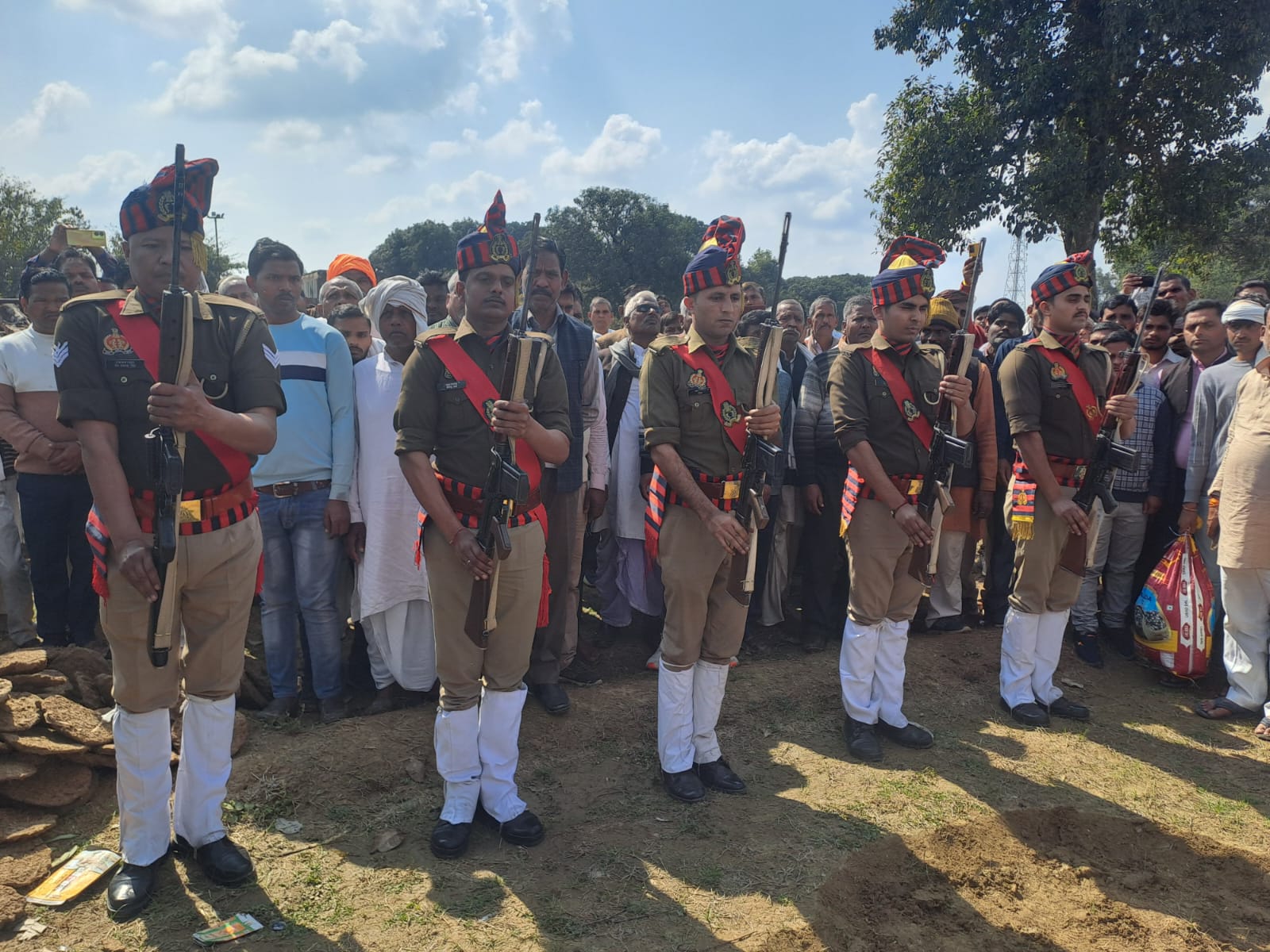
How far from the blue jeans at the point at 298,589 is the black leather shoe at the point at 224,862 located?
1.47 meters

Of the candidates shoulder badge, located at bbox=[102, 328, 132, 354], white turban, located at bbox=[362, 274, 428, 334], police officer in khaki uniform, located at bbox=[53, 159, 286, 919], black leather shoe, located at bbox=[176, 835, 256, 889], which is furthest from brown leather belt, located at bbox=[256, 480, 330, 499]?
black leather shoe, located at bbox=[176, 835, 256, 889]

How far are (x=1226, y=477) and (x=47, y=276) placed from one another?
307 inches

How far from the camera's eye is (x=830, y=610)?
645 centimetres

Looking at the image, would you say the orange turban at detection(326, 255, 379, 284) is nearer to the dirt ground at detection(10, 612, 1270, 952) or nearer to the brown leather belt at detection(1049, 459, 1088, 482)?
the dirt ground at detection(10, 612, 1270, 952)

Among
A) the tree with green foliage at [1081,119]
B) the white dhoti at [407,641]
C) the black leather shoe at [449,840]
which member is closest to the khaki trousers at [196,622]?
the black leather shoe at [449,840]

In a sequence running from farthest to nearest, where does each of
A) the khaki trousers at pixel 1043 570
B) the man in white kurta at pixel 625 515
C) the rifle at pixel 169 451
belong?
the man in white kurta at pixel 625 515 < the khaki trousers at pixel 1043 570 < the rifle at pixel 169 451

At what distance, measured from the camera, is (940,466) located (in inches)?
179

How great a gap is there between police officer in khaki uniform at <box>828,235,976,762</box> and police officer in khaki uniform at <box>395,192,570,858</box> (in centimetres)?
181

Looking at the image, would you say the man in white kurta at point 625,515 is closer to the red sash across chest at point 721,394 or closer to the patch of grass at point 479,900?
the red sash across chest at point 721,394

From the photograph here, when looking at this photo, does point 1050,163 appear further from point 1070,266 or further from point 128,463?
point 128,463

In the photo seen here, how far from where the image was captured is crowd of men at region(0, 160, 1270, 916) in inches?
126

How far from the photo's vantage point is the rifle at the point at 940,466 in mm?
4539

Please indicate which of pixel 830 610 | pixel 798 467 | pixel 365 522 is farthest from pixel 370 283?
pixel 830 610

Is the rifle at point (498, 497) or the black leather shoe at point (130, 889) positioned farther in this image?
the rifle at point (498, 497)
